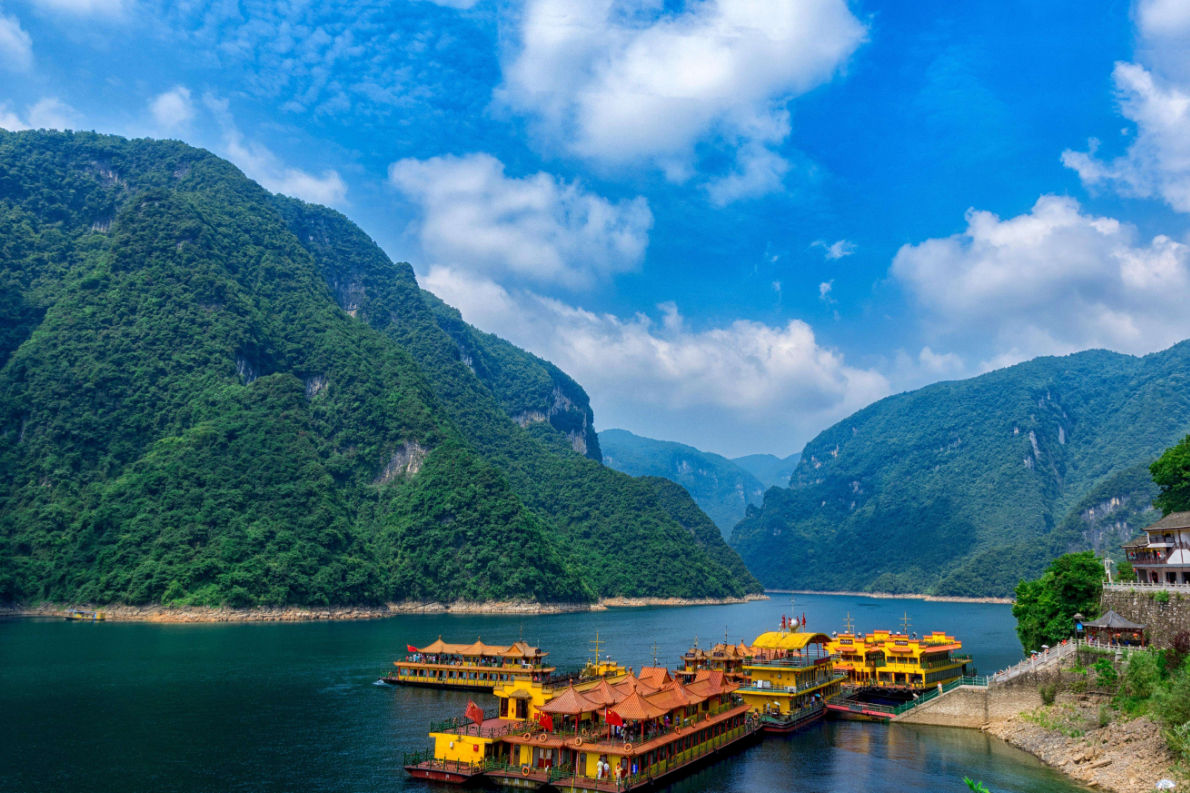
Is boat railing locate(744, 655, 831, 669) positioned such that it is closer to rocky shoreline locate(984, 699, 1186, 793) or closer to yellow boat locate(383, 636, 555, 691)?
rocky shoreline locate(984, 699, 1186, 793)

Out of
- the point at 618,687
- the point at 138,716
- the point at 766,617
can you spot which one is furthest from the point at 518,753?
the point at 766,617

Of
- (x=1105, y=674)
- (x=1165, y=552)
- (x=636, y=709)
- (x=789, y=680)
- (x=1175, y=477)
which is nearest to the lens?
(x=636, y=709)

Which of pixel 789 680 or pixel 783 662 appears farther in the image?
pixel 783 662

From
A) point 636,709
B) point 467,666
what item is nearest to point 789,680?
point 636,709

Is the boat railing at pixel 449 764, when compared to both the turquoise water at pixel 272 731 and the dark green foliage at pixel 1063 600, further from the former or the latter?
the dark green foliage at pixel 1063 600

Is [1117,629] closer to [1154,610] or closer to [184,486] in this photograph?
[1154,610]

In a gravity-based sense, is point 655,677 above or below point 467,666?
above

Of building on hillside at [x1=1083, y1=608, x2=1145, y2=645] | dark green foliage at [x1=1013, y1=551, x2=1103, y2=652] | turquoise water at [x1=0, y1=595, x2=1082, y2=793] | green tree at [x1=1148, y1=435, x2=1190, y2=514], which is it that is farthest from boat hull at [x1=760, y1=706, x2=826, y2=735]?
green tree at [x1=1148, y1=435, x2=1190, y2=514]
